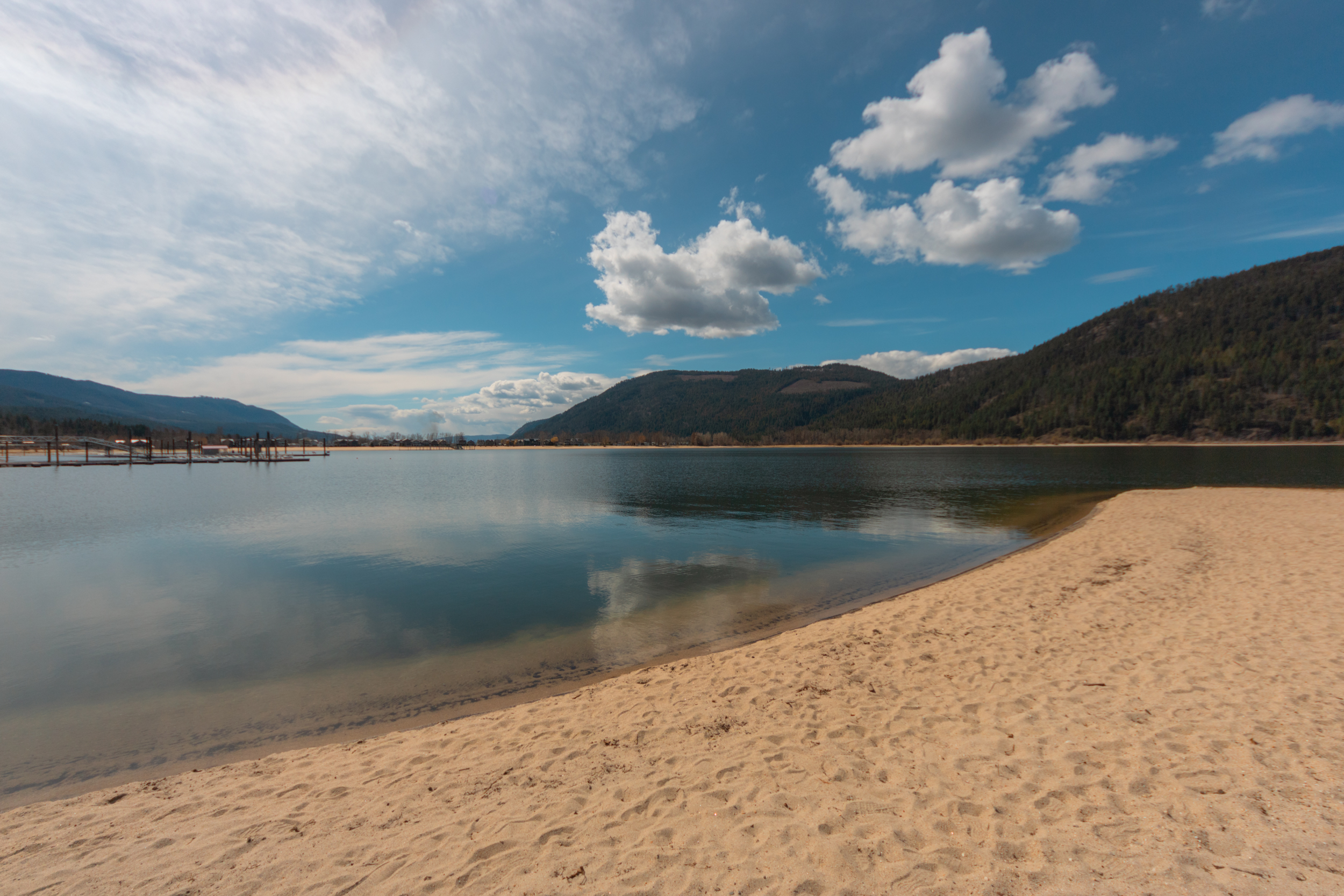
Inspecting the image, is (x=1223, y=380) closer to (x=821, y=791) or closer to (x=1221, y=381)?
(x=1221, y=381)

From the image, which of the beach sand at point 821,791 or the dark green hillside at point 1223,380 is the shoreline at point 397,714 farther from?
the dark green hillside at point 1223,380

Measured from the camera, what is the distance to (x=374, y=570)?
62.5ft

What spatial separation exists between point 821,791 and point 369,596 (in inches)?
612

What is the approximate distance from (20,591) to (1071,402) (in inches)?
9201

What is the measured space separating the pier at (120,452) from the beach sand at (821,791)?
118m

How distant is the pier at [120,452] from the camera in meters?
89.0

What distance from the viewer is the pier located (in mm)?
89000

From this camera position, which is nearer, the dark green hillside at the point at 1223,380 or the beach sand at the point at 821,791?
the beach sand at the point at 821,791

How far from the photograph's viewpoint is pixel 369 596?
15.9 m

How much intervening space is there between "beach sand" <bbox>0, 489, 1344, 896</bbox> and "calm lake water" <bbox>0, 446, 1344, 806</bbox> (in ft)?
6.97

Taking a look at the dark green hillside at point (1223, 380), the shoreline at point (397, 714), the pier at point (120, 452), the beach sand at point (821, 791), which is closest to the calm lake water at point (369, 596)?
the shoreline at point (397, 714)

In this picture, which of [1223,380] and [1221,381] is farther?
[1223,380]

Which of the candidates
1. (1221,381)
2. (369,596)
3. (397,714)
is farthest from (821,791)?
(1221,381)

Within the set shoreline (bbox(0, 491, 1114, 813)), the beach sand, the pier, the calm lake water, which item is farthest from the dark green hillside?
the pier
